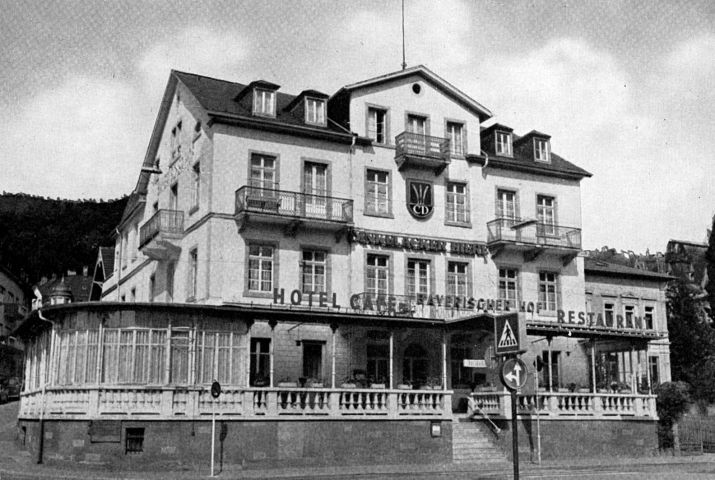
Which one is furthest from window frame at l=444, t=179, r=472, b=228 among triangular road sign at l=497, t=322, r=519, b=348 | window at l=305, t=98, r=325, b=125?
triangular road sign at l=497, t=322, r=519, b=348

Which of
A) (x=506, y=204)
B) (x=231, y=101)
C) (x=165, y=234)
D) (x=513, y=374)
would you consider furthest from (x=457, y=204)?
(x=513, y=374)

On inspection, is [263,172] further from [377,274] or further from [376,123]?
[377,274]

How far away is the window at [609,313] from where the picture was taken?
4641 centimetres

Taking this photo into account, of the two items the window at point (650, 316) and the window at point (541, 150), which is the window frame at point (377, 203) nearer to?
the window at point (541, 150)

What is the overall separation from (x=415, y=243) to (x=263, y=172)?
A: 24.5 feet

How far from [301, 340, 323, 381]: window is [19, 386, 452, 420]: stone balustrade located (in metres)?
3.95

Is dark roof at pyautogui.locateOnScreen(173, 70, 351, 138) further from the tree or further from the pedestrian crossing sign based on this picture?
the tree

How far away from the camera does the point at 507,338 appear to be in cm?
1402

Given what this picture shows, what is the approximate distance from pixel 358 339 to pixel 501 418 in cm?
656

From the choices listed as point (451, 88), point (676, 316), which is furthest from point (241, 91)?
point (676, 316)

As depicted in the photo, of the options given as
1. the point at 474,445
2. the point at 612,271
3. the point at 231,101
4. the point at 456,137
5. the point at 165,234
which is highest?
the point at 231,101

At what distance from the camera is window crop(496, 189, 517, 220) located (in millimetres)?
40487

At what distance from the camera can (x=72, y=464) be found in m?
26.0

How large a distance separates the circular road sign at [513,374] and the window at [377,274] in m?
22.6
